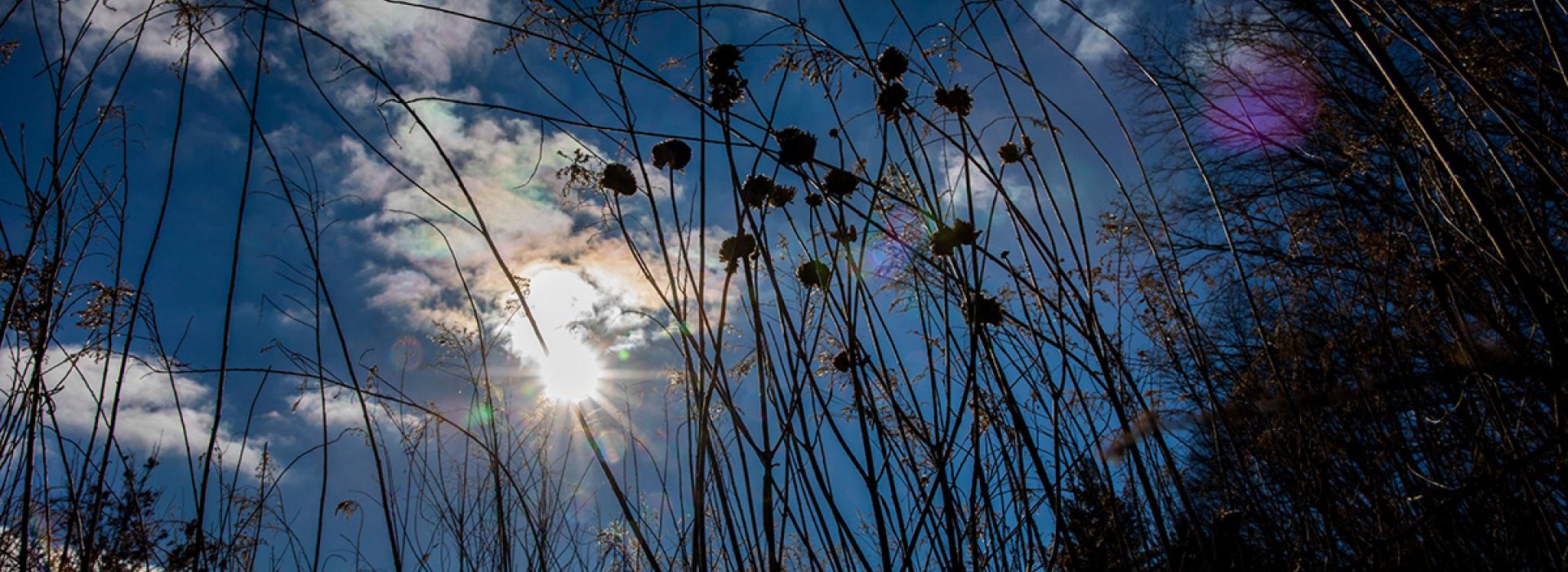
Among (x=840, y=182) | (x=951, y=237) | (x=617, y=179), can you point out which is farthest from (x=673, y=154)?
(x=951, y=237)

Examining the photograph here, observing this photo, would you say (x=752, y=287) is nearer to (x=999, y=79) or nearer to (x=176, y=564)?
(x=999, y=79)

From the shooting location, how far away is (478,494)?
2348 mm

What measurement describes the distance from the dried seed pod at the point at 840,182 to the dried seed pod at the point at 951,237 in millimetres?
148

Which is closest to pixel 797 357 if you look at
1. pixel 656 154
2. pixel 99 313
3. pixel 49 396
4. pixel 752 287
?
pixel 752 287

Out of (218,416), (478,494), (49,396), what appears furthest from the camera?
(478,494)

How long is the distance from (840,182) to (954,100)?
0.36 metres

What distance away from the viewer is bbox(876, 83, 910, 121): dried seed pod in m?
1.10

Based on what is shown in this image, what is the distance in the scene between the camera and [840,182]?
3.48 feet

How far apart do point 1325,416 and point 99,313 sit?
2.84 meters

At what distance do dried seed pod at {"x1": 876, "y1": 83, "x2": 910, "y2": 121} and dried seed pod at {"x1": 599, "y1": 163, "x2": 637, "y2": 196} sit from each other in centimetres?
39

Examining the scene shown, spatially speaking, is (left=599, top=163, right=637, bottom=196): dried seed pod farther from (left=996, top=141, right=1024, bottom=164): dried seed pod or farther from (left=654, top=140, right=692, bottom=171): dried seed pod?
(left=996, top=141, right=1024, bottom=164): dried seed pod

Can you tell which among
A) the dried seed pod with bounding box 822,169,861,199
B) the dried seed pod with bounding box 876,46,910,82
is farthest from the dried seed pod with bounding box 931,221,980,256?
the dried seed pod with bounding box 876,46,910,82

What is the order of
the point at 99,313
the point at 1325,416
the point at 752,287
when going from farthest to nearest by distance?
the point at 1325,416 < the point at 99,313 < the point at 752,287

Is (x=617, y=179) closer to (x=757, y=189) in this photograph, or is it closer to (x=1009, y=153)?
(x=757, y=189)
